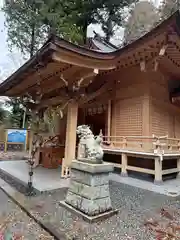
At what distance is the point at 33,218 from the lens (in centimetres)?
261

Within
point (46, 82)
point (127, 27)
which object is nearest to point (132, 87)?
point (46, 82)

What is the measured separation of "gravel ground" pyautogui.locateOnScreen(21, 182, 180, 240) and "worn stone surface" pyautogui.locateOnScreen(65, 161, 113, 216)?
6.6 inches

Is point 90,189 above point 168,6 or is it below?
below

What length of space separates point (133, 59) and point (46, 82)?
8.80 feet

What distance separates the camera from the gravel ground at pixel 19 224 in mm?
2206

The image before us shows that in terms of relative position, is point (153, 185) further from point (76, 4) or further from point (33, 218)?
point (76, 4)

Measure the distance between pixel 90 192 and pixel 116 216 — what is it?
21.7 inches

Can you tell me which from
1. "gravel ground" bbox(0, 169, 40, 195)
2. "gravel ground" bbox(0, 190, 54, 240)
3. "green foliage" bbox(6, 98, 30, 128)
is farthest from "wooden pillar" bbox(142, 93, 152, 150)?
"green foliage" bbox(6, 98, 30, 128)

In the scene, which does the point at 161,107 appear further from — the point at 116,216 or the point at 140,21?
the point at 140,21

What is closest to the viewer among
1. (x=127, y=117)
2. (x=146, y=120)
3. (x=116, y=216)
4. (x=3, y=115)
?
(x=116, y=216)

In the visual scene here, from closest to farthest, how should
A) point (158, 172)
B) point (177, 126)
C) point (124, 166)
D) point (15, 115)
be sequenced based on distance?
1. point (158, 172)
2. point (124, 166)
3. point (177, 126)
4. point (15, 115)

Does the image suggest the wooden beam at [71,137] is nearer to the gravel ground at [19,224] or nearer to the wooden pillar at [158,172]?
the gravel ground at [19,224]

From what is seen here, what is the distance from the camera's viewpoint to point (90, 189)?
8.63 ft

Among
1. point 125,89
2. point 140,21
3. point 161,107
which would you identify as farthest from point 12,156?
point 140,21
